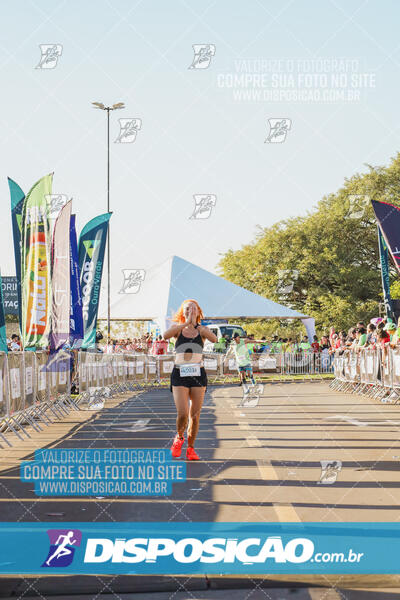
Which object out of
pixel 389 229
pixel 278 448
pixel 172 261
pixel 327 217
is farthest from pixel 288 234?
pixel 278 448

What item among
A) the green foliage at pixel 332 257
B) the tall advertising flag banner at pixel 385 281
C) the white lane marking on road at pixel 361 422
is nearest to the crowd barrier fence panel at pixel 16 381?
the white lane marking on road at pixel 361 422

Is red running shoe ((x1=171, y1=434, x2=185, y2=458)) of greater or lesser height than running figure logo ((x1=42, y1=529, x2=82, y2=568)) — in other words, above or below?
below

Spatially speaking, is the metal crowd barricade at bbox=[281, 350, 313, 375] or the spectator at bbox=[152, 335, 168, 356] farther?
the metal crowd barricade at bbox=[281, 350, 313, 375]

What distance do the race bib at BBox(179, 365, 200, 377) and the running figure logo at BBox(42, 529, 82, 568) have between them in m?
3.88

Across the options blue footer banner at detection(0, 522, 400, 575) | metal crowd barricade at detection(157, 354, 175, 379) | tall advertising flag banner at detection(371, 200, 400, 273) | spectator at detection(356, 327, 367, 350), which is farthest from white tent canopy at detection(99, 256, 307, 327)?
blue footer banner at detection(0, 522, 400, 575)

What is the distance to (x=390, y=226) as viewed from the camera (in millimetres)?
20875

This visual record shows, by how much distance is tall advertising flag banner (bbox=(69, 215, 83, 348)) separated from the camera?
23.7 m

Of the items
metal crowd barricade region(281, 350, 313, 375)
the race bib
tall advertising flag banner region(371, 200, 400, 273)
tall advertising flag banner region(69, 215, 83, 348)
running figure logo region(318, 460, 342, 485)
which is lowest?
metal crowd barricade region(281, 350, 313, 375)

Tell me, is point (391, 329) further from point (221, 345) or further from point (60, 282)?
point (221, 345)

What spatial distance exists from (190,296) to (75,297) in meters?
17.4

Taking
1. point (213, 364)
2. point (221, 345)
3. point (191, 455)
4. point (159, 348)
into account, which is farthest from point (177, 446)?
point (221, 345)

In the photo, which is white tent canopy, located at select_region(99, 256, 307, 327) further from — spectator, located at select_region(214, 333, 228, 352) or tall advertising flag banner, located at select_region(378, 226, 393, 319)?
tall advertising flag banner, located at select_region(378, 226, 393, 319)

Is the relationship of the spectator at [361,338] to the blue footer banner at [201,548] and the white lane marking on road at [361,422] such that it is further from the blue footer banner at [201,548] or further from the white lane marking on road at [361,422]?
the blue footer banner at [201,548]

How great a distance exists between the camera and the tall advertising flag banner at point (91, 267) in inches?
979
